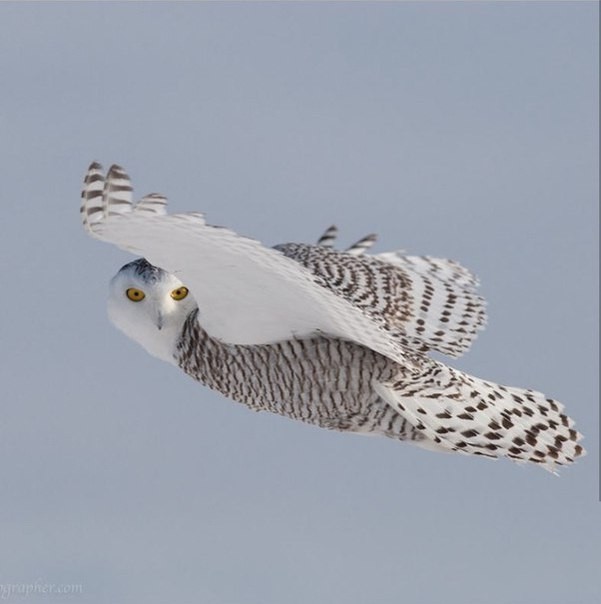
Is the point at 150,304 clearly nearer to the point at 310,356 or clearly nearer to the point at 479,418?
the point at 310,356

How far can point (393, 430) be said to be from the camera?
28.4 ft

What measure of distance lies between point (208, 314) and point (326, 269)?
128cm

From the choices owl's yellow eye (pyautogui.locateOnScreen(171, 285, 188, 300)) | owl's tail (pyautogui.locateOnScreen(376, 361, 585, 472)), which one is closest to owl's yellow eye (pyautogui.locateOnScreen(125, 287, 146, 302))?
owl's yellow eye (pyautogui.locateOnScreen(171, 285, 188, 300))

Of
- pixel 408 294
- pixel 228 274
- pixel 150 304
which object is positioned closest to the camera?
pixel 228 274

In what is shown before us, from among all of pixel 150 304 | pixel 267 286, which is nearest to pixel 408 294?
pixel 150 304

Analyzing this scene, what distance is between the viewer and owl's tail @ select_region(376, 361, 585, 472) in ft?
27.5

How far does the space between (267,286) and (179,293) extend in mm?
946

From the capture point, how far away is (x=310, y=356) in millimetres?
8500

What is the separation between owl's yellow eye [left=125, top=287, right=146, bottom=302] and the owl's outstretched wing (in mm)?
497

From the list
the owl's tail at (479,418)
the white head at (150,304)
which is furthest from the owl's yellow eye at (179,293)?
the owl's tail at (479,418)

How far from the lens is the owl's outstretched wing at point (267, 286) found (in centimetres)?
727

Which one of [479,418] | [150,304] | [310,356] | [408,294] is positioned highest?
[408,294]

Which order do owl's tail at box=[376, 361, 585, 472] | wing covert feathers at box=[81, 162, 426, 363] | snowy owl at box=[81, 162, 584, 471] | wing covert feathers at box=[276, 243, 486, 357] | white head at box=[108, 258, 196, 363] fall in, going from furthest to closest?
wing covert feathers at box=[276, 243, 486, 357] → white head at box=[108, 258, 196, 363] → owl's tail at box=[376, 361, 585, 472] → snowy owl at box=[81, 162, 584, 471] → wing covert feathers at box=[81, 162, 426, 363]

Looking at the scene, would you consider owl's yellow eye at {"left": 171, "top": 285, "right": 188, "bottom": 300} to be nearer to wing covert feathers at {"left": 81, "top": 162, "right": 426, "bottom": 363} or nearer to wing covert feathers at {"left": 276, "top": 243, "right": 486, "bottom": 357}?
wing covert feathers at {"left": 81, "top": 162, "right": 426, "bottom": 363}
